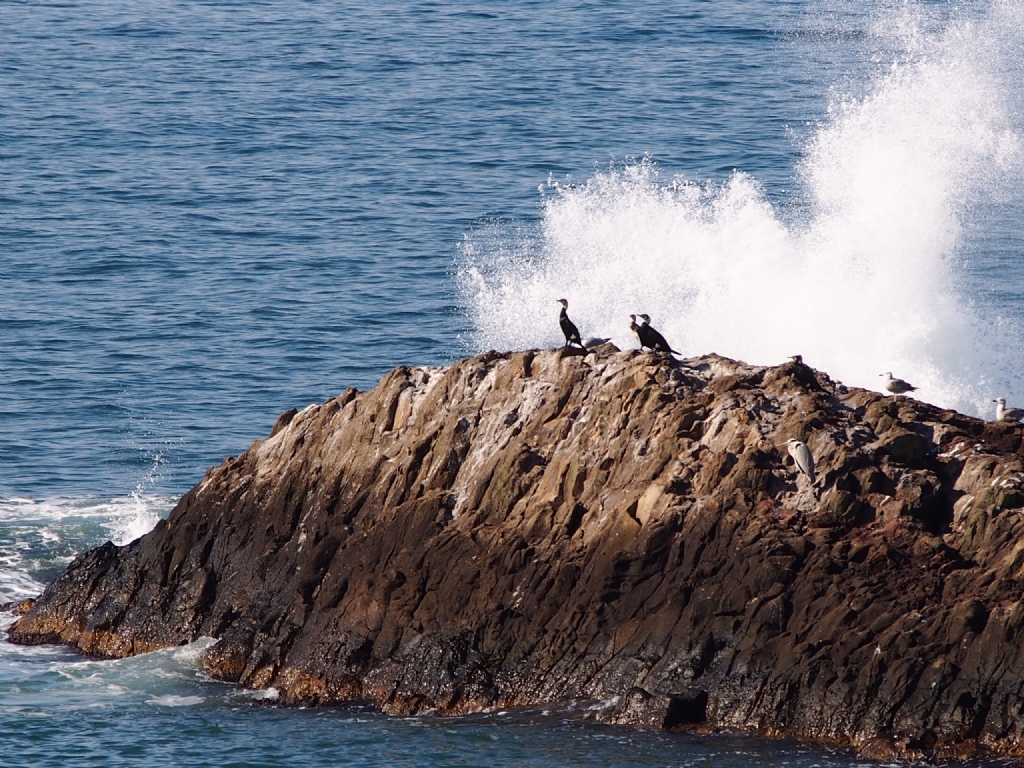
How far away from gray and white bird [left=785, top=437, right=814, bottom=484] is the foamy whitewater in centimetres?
1487

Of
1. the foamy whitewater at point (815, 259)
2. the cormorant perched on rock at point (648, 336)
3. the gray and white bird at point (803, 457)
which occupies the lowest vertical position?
the foamy whitewater at point (815, 259)

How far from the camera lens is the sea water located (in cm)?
2359

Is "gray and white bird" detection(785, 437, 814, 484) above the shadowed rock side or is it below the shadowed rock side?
above

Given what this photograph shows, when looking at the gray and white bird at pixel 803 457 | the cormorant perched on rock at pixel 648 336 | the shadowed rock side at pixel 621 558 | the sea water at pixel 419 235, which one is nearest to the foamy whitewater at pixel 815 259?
the sea water at pixel 419 235

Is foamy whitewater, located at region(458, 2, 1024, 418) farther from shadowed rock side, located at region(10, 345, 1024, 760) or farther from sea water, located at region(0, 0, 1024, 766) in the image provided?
shadowed rock side, located at region(10, 345, 1024, 760)

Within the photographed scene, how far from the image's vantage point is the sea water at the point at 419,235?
23594mm

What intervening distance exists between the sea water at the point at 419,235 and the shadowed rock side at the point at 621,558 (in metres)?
0.81

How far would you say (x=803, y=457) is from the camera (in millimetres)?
20312

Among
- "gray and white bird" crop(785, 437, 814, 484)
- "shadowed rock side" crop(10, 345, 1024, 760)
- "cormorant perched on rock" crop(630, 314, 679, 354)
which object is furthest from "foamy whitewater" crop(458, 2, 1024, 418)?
"gray and white bird" crop(785, 437, 814, 484)

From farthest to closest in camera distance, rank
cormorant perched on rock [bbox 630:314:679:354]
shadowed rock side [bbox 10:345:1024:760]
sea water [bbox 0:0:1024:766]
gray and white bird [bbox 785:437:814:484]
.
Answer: cormorant perched on rock [bbox 630:314:679:354] → sea water [bbox 0:0:1024:766] → gray and white bird [bbox 785:437:814:484] → shadowed rock side [bbox 10:345:1024:760]

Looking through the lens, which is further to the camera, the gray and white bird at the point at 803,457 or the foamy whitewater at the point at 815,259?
the foamy whitewater at the point at 815,259

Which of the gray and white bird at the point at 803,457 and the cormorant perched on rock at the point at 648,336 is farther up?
the cormorant perched on rock at the point at 648,336

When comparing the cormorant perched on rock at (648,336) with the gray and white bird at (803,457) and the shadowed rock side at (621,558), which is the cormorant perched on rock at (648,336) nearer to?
the shadowed rock side at (621,558)

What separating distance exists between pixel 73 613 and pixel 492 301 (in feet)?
61.3
